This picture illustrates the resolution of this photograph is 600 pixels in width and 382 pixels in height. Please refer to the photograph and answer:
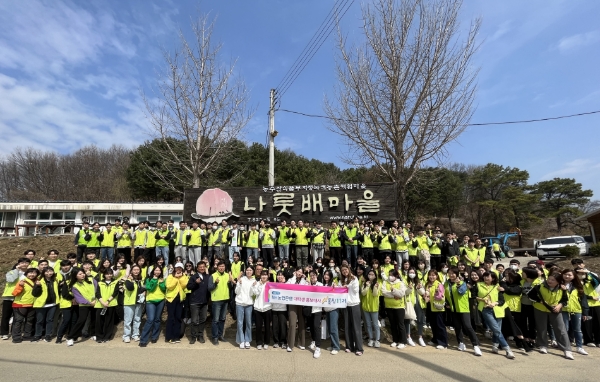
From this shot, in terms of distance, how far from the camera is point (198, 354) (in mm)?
6359

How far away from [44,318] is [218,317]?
4.01m

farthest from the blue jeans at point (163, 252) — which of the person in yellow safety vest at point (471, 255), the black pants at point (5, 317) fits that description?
the person in yellow safety vest at point (471, 255)

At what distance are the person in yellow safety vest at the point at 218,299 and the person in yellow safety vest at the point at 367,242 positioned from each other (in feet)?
14.6

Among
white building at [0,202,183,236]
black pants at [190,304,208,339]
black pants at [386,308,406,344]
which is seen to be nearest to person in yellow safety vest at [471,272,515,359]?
black pants at [386,308,406,344]

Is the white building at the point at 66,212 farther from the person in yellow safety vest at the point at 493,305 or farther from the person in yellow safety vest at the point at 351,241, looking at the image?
the person in yellow safety vest at the point at 493,305

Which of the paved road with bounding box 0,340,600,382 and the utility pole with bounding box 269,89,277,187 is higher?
the utility pole with bounding box 269,89,277,187

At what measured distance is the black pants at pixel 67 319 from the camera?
277 inches

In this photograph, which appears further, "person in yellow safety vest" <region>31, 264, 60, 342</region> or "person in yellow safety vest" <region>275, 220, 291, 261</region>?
"person in yellow safety vest" <region>275, 220, 291, 261</region>

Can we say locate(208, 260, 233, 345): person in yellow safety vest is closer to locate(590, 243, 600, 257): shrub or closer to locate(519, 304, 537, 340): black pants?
locate(519, 304, 537, 340): black pants

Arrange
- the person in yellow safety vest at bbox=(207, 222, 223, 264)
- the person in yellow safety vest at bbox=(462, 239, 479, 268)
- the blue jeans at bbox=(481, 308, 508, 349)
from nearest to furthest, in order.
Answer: the blue jeans at bbox=(481, 308, 508, 349) → the person in yellow safety vest at bbox=(462, 239, 479, 268) → the person in yellow safety vest at bbox=(207, 222, 223, 264)

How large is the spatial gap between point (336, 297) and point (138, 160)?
90.0 ft

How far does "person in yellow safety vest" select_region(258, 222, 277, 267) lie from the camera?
33.0 ft

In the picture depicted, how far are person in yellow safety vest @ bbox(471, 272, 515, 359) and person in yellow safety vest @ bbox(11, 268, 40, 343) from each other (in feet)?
32.5

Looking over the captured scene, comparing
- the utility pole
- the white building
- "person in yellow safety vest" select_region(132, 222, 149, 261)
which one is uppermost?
the utility pole
